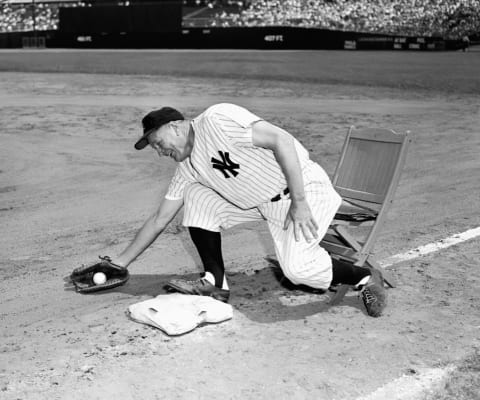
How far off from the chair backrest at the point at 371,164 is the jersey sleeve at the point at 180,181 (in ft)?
3.45

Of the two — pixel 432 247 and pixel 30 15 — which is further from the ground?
pixel 432 247

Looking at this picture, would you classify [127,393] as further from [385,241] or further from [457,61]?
[457,61]

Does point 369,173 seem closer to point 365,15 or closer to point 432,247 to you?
point 432,247

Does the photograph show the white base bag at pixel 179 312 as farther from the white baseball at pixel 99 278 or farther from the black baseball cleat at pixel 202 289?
the white baseball at pixel 99 278

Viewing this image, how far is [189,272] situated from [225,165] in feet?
4.68

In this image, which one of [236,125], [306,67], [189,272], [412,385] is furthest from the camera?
[306,67]

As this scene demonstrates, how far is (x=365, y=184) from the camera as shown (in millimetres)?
4551

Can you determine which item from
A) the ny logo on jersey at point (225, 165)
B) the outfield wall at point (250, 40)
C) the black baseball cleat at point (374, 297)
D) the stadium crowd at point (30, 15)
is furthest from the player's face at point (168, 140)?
the stadium crowd at point (30, 15)

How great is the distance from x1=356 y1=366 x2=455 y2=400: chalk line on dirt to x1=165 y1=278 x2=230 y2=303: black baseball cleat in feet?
4.11

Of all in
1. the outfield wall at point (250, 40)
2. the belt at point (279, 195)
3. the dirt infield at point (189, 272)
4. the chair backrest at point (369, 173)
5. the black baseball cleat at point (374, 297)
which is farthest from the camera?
the outfield wall at point (250, 40)

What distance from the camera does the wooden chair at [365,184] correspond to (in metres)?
4.32

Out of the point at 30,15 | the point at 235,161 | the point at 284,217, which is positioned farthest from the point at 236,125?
the point at 30,15

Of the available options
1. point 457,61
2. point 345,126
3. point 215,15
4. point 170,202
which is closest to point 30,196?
point 170,202

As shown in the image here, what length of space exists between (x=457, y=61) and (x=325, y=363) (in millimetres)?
25491
